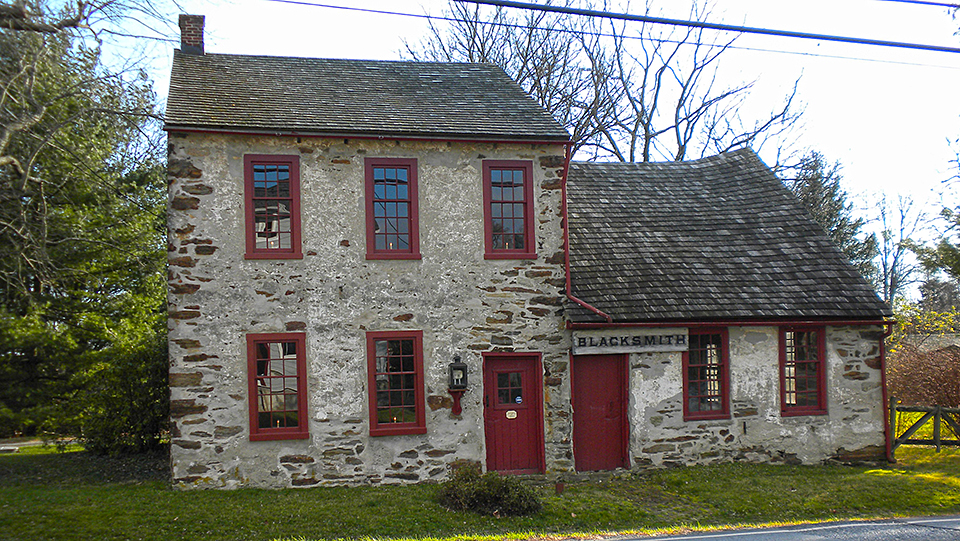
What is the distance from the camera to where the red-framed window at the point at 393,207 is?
1134 cm

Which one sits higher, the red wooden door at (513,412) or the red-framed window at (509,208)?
the red-framed window at (509,208)

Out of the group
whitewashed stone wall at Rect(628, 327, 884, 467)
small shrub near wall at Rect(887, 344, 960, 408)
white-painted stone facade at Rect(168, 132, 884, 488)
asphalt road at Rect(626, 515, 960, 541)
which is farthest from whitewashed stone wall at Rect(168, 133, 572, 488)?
small shrub near wall at Rect(887, 344, 960, 408)

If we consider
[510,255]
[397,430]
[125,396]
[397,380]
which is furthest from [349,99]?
[125,396]

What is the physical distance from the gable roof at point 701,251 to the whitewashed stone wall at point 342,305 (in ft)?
4.56

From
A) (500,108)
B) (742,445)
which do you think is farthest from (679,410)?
(500,108)

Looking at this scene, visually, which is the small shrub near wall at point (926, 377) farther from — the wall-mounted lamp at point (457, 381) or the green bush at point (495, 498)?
the wall-mounted lamp at point (457, 381)

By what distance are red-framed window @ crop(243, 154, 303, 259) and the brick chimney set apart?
4.10 meters

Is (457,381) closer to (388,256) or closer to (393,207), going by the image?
(388,256)

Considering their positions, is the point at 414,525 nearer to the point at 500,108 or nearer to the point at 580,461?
the point at 580,461

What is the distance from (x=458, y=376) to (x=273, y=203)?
426 cm

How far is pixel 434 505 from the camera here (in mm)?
9648

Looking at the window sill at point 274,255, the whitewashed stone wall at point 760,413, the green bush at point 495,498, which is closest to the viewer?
the green bush at point 495,498

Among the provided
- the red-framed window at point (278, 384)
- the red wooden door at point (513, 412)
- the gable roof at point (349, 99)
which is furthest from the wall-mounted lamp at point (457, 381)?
the gable roof at point (349, 99)

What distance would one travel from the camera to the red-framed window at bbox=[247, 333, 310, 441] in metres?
10.7
